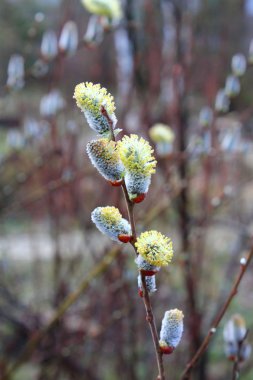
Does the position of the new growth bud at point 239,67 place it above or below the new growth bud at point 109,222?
above

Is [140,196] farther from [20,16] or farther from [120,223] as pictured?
[20,16]

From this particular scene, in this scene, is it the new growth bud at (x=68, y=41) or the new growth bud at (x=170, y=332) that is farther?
the new growth bud at (x=68, y=41)

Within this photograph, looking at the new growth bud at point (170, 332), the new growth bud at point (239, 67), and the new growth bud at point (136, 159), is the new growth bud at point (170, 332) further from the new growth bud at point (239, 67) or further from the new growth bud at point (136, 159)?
the new growth bud at point (239, 67)

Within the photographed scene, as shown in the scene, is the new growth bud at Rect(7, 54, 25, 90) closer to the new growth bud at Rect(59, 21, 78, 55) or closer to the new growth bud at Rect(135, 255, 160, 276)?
the new growth bud at Rect(59, 21, 78, 55)

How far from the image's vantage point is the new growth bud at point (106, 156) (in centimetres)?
46

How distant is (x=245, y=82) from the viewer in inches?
325

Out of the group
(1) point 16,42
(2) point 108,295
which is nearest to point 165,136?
(2) point 108,295

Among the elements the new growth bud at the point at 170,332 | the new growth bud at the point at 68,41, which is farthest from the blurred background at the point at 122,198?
the new growth bud at the point at 170,332

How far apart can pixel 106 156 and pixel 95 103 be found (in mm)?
45

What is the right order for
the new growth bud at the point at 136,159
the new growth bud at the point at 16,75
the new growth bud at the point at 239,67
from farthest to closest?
the new growth bud at the point at 16,75 → the new growth bud at the point at 239,67 → the new growth bud at the point at 136,159

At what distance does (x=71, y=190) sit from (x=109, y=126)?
1539mm

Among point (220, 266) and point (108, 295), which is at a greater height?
point (220, 266)

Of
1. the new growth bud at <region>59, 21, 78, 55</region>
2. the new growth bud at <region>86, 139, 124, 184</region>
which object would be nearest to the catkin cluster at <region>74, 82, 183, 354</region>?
the new growth bud at <region>86, 139, 124, 184</region>

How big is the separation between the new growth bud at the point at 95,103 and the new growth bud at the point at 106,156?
0.5 inches
